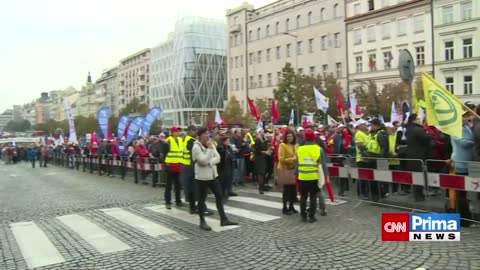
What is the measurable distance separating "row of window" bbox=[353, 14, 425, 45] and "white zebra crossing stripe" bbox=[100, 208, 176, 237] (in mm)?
51244

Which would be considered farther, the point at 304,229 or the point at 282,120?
the point at 282,120

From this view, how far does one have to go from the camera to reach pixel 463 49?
5147 centimetres

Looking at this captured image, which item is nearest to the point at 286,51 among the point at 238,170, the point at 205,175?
the point at 238,170

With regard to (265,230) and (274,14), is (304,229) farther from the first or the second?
(274,14)

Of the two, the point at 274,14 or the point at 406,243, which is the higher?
the point at 274,14

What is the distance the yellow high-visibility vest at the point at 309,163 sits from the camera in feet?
29.7

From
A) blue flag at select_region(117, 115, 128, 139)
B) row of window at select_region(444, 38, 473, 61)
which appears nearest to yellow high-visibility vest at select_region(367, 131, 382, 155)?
blue flag at select_region(117, 115, 128, 139)

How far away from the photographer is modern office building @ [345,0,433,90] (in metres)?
54.9

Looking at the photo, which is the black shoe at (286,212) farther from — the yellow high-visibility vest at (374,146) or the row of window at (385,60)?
the row of window at (385,60)

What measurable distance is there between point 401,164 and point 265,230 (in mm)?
3642

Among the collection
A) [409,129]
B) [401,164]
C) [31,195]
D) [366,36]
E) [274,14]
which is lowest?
[31,195]

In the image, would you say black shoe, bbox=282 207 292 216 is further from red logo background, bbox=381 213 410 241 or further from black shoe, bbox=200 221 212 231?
red logo background, bbox=381 213 410 241

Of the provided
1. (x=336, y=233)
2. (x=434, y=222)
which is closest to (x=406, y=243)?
(x=434, y=222)

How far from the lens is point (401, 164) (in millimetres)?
10289
